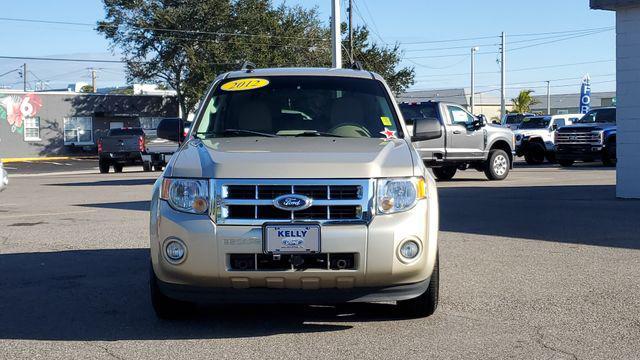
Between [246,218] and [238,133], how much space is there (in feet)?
5.00

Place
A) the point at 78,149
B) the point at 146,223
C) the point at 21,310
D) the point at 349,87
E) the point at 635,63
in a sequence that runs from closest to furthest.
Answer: the point at 21,310 → the point at 349,87 → the point at 146,223 → the point at 635,63 → the point at 78,149

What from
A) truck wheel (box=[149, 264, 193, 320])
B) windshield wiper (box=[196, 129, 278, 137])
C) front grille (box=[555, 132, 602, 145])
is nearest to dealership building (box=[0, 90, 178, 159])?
front grille (box=[555, 132, 602, 145])

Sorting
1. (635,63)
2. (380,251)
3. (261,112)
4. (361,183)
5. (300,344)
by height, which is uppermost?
(635,63)

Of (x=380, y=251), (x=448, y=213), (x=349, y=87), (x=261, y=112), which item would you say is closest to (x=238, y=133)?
(x=261, y=112)

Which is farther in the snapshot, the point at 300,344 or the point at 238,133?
the point at 238,133

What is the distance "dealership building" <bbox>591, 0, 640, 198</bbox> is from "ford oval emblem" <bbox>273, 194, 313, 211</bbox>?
443 inches

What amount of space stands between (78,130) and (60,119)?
1.42 metres

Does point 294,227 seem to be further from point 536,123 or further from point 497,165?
point 536,123

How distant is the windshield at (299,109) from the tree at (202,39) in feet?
141

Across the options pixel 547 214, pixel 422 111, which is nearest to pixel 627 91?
pixel 547 214

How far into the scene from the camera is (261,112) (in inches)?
269

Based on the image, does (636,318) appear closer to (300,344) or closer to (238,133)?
(300,344)

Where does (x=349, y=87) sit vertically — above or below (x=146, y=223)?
above

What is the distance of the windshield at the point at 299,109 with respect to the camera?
22.0ft
